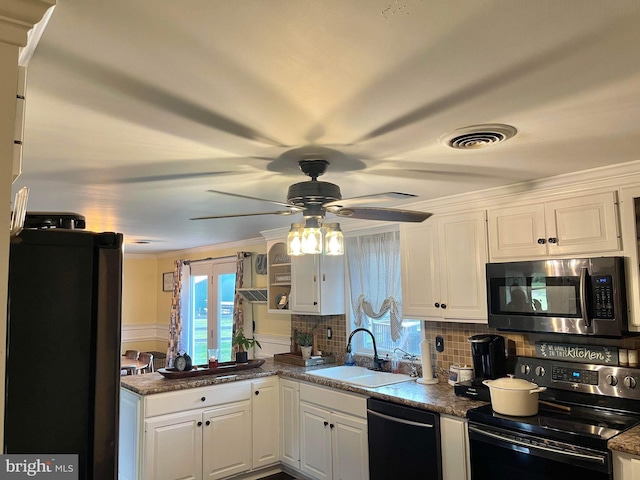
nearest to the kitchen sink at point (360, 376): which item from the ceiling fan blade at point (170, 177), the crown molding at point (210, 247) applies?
the ceiling fan blade at point (170, 177)

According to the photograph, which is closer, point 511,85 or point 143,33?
point 143,33

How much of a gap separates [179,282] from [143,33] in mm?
6043

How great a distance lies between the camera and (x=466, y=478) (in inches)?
102

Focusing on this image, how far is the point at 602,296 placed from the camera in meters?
Answer: 2.41

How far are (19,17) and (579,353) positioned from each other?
3.02 metres

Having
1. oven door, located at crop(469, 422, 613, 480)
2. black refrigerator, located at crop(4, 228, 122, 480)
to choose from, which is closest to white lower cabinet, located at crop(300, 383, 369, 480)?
oven door, located at crop(469, 422, 613, 480)

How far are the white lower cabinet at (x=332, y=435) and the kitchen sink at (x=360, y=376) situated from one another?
146 millimetres

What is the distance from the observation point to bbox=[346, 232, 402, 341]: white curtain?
3.86 metres

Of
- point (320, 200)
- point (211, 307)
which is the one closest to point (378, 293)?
point (320, 200)

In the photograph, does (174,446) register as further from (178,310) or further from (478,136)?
(178,310)

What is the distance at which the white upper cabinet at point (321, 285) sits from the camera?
14.0 feet

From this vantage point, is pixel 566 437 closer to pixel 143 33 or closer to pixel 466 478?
pixel 466 478

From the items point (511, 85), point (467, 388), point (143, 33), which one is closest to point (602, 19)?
point (511, 85)

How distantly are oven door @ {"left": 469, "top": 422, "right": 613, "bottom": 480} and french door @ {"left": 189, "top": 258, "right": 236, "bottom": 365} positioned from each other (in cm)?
401
